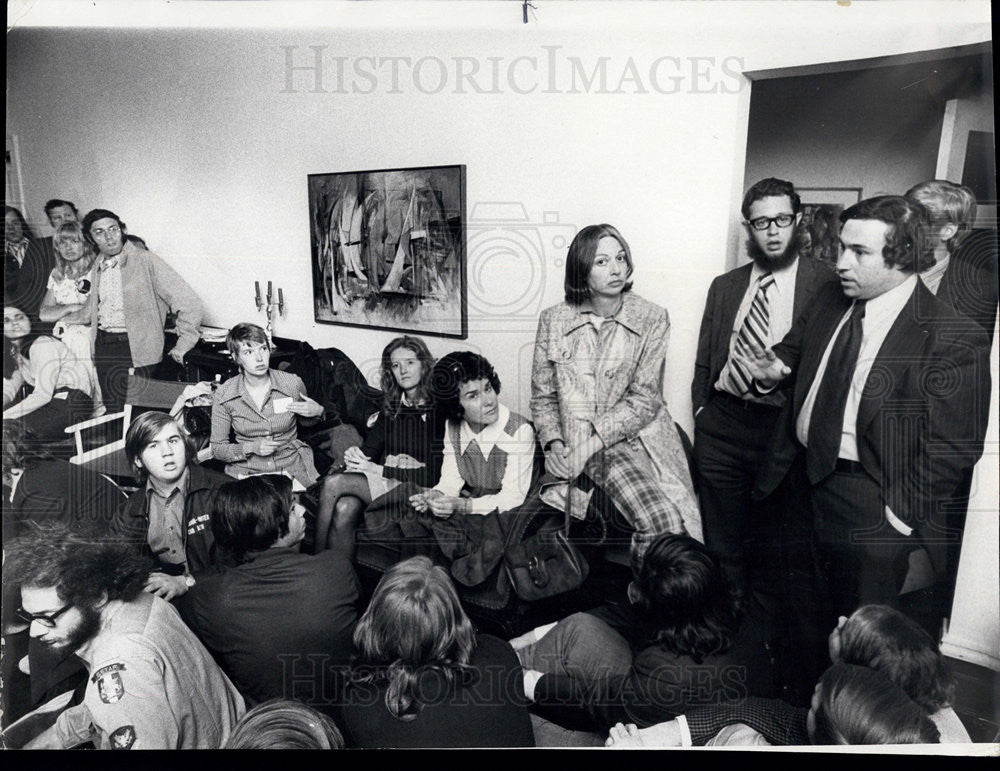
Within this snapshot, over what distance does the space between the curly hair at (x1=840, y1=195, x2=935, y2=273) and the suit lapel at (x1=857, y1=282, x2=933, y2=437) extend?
0.27ft

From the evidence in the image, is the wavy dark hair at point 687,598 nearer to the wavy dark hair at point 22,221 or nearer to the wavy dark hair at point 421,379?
the wavy dark hair at point 421,379

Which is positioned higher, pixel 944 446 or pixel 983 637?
pixel 944 446

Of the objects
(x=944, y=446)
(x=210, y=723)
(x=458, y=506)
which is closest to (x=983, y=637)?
(x=944, y=446)

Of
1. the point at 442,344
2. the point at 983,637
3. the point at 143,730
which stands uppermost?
the point at 442,344

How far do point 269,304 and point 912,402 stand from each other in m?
2.07

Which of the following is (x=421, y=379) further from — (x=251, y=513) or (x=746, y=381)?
(x=746, y=381)

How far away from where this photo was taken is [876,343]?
2611mm

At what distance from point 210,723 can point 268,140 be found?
1.89m

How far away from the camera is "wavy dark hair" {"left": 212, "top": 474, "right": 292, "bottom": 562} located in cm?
271

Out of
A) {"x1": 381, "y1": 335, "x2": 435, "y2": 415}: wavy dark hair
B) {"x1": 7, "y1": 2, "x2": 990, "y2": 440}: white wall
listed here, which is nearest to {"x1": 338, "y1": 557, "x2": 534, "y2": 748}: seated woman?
{"x1": 381, "y1": 335, "x2": 435, "y2": 415}: wavy dark hair

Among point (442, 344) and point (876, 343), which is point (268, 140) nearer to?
point (442, 344)

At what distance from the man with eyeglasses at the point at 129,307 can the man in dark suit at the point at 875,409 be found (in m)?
1.83

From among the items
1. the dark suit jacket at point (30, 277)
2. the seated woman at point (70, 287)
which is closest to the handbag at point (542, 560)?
the seated woman at point (70, 287)

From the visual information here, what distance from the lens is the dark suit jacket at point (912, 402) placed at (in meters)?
2.62
